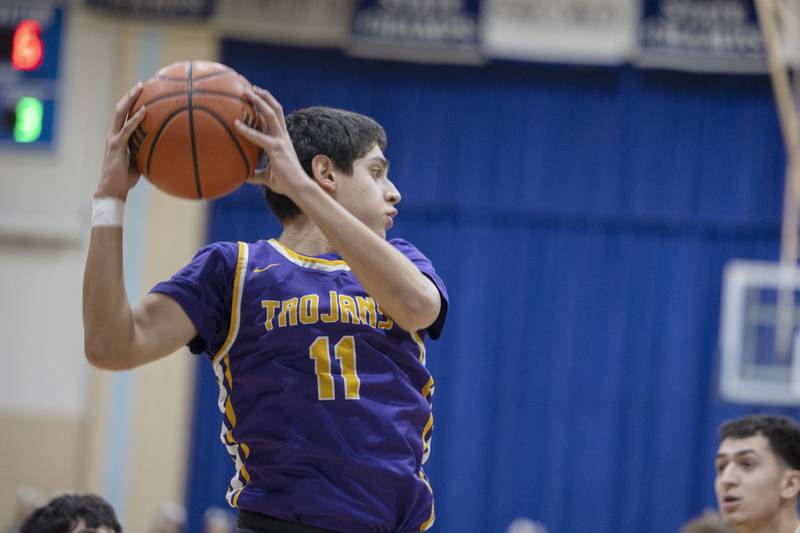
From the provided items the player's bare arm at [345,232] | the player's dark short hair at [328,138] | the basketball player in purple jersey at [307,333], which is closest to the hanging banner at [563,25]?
the player's dark short hair at [328,138]

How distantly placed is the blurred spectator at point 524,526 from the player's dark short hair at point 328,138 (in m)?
7.93

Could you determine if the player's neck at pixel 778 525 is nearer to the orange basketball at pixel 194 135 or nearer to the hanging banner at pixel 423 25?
the orange basketball at pixel 194 135

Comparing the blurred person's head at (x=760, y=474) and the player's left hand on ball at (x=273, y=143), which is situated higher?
the player's left hand on ball at (x=273, y=143)

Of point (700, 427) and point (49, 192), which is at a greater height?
point (49, 192)

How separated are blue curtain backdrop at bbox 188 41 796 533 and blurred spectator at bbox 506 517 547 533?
3.5 inches

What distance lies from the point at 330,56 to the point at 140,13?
6.16ft

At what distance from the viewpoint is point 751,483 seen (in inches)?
166

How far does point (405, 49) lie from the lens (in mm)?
11406

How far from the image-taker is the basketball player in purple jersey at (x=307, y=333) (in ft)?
8.89

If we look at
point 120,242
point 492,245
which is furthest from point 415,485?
point 492,245

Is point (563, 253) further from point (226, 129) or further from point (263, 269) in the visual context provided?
point (226, 129)

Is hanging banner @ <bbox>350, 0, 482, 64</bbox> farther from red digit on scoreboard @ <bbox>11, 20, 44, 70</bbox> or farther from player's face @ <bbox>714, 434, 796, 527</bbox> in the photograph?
player's face @ <bbox>714, 434, 796, 527</bbox>

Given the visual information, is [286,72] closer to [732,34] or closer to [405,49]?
[405,49]

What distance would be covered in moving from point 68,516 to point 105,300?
106 centimetres
